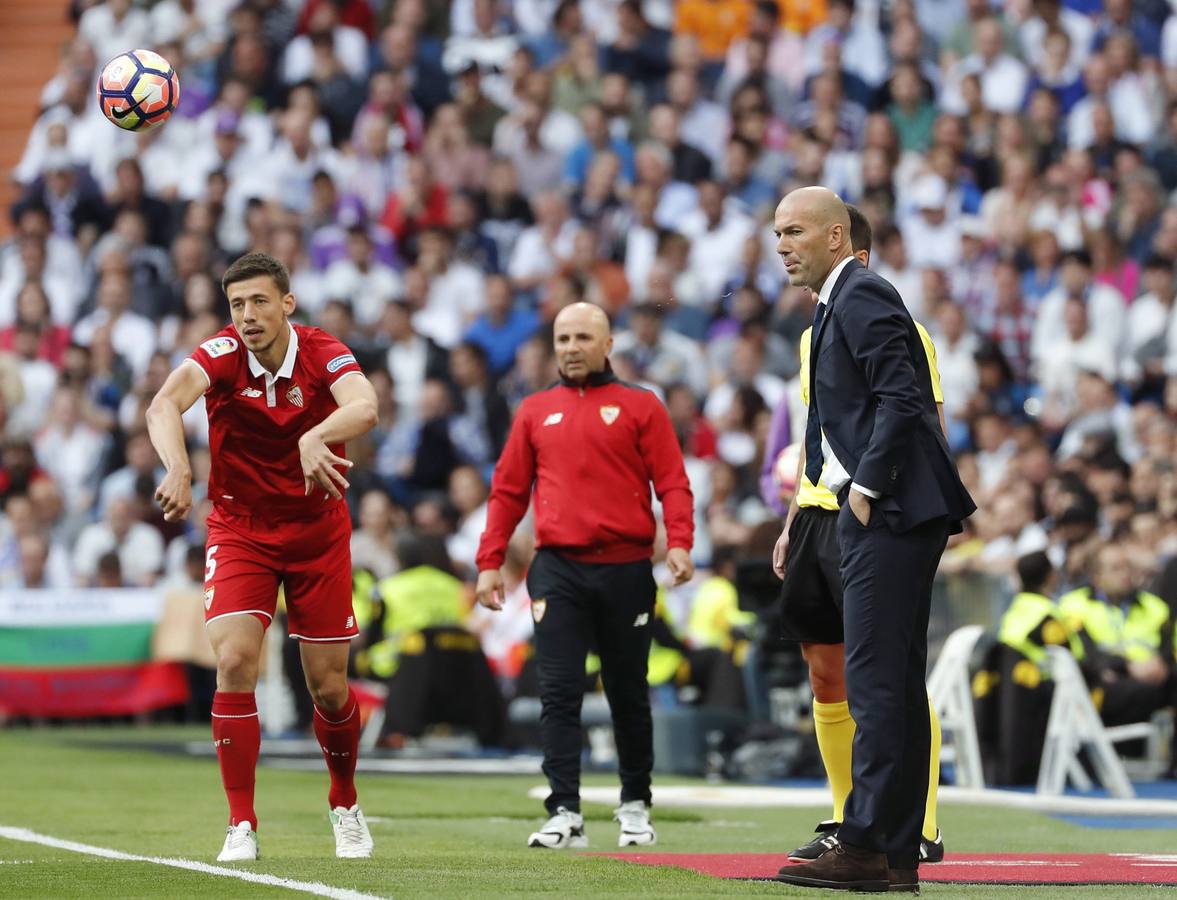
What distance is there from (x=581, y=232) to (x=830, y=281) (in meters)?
13.8

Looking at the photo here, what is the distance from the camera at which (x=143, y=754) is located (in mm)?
16656

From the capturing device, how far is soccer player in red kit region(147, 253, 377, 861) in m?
8.46

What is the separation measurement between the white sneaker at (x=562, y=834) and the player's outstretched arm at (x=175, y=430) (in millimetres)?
2222

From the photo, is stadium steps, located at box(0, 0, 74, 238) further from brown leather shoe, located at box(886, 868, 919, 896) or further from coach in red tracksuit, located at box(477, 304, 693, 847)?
brown leather shoe, located at box(886, 868, 919, 896)

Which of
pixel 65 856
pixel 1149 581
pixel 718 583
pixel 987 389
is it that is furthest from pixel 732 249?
pixel 65 856

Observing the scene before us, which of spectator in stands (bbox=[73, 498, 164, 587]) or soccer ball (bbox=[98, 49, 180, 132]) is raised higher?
soccer ball (bbox=[98, 49, 180, 132])

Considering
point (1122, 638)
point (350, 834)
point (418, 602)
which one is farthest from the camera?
point (418, 602)

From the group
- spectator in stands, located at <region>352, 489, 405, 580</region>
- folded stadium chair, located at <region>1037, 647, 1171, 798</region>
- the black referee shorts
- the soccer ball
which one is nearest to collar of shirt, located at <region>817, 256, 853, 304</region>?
the black referee shorts

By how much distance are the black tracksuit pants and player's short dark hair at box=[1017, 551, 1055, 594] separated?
4.51 metres

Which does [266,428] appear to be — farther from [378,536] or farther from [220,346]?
[378,536]

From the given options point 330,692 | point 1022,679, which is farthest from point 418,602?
point 330,692

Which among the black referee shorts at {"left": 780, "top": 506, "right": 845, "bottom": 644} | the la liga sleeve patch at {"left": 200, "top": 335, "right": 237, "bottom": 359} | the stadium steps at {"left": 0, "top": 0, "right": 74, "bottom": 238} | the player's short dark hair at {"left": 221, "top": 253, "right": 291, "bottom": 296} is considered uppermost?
the stadium steps at {"left": 0, "top": 0, "right": 74, "bottom": 238}

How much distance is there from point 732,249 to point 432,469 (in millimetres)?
3509

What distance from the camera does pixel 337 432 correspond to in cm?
813
